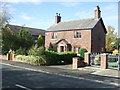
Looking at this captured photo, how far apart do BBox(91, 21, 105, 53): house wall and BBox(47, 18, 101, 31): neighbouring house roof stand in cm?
118

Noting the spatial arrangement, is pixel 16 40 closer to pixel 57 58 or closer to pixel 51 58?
pixel 51 58

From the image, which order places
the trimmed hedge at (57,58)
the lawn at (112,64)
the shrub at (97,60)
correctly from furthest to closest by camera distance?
the trimmed hedge at (57,58), the shrub at (97,60), the lawn at (112,64)

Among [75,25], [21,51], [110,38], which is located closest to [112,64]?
[21,51]

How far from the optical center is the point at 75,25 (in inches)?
1337

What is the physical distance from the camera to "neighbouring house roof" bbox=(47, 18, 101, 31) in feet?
103

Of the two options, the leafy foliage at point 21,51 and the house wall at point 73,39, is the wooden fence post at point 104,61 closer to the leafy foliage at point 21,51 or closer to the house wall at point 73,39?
Result: the leafy foliage at point 21,51

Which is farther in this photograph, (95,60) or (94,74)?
(95,60)

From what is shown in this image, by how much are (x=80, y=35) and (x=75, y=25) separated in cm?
313

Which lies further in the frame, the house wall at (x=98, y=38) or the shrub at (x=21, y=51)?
the house wall at (x=98, y=38)

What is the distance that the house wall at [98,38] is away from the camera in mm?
31094

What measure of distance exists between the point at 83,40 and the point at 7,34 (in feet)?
48.8

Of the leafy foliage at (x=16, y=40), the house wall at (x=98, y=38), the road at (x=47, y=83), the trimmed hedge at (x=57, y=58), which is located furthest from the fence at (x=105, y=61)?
the house wall at (x=98, y=38)

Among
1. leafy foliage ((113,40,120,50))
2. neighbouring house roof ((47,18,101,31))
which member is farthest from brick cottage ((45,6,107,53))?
leafy foliage ((113,40,120,50))

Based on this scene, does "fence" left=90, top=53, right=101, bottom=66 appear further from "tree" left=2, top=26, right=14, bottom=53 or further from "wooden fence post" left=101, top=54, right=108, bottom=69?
"tree" left=2, top=26, right=14, bottom=53
